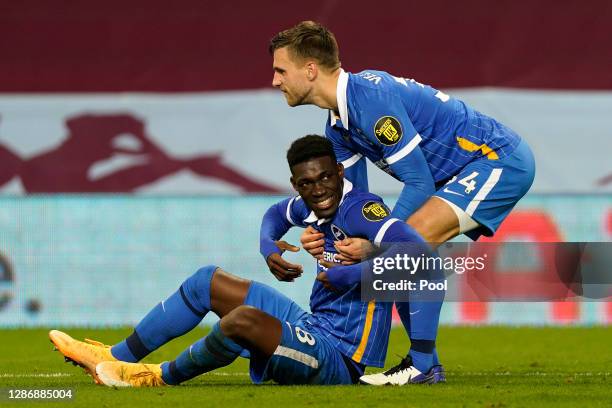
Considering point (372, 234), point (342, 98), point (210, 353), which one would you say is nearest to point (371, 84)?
point (342, 98)

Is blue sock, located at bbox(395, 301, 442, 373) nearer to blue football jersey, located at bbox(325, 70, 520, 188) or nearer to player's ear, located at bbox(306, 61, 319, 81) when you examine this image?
blue football jersey, located at bbox(325, 70, 520, 188)

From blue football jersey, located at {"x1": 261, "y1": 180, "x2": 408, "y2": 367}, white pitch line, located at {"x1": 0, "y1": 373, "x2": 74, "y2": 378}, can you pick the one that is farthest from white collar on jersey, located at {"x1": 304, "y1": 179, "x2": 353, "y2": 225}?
white pitch line, located at {"x1": 0, "y1": 373, "x2": 74, "y2": 378}

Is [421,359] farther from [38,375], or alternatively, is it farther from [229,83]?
[229,83]

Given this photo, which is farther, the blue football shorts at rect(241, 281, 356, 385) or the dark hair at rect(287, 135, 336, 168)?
the dark hair at rect(287, 135, 336, 168)

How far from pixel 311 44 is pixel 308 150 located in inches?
31.4

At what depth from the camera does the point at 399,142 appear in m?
6.44

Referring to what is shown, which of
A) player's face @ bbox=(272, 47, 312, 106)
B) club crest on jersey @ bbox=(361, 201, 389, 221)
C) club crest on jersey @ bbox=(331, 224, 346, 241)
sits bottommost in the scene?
club crest on jersey @ bbox=(331, 224, 346, 241)

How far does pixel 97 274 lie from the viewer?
12.6 meters

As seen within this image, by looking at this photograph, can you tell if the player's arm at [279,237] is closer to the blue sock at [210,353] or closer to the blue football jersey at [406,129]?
the blue football jersey at [406,129]

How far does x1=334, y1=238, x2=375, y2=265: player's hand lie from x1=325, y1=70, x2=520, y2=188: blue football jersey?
1.92 feet

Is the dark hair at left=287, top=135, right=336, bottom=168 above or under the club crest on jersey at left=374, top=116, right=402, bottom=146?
under

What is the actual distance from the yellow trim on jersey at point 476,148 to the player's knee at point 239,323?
69.3 inches

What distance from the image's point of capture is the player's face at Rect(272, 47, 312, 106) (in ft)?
22.0

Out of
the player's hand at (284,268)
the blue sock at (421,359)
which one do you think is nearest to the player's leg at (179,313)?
the player's hand at (284,268)
